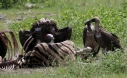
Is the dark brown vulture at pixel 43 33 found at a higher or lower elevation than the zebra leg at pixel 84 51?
higher

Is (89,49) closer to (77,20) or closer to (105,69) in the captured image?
(105,69)

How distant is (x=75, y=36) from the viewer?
14734 mm

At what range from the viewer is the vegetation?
9633mm

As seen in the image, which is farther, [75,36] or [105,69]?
→ [75,36]

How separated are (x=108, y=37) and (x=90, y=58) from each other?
1.02m

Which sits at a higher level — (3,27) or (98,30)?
(98,30)

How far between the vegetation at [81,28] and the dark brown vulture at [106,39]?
213mm

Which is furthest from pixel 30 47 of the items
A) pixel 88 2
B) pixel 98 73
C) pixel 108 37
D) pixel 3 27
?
pixel 88 2

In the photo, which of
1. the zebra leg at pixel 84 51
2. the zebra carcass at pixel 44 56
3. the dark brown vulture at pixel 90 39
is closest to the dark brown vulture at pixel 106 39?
Result: the dark brown vulture at pixel 90 39

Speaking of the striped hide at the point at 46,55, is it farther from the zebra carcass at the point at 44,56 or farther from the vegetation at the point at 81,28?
the vegetation at the point at 81,28

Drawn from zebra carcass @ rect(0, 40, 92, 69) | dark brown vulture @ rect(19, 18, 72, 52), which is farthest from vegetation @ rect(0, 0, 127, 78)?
dark brown vulture @ rect(19, 18, 72, 52)

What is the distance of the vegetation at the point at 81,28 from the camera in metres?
9.63

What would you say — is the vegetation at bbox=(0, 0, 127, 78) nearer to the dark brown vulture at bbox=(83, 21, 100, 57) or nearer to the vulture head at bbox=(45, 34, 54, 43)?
the dark brown vulture at bbox=(83, 21, 100, 57)

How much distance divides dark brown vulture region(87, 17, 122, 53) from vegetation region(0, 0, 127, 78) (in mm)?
213
